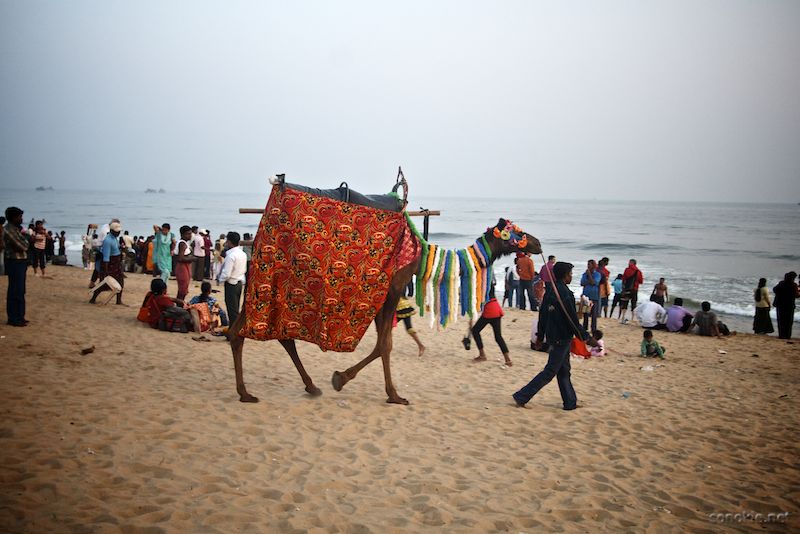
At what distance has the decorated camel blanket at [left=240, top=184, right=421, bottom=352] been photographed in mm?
6430

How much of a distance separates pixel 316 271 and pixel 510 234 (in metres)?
2.58

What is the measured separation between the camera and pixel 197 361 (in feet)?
27.8

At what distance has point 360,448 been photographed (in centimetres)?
Result: 552

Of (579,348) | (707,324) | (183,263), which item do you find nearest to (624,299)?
(707,324)

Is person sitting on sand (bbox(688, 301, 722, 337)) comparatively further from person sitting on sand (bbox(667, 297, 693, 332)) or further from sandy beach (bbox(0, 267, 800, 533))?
sandy beach (bbox(0, 267, 800, 533))

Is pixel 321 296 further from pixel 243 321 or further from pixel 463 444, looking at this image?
pixel 463 444

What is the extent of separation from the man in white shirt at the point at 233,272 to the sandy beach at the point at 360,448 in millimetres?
746

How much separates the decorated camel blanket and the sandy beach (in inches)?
37.5

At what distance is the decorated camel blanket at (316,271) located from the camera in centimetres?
643

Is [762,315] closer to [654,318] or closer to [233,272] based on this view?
[654,318]

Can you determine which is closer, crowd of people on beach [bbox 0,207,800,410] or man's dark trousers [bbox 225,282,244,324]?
crowd of people on beach [bbox 0,207,800,410]

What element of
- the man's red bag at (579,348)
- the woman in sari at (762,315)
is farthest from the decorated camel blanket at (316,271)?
the woman in sari at (762,315)

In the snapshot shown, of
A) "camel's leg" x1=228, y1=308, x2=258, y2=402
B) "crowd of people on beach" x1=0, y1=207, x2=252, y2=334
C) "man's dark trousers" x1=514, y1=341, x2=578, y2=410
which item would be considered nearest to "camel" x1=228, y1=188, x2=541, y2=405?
"camel's leg" x1=228, y1=308, x2=258, y2=402

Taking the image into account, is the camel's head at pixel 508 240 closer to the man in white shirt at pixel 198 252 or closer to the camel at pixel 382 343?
the camel at pixel 382 343
